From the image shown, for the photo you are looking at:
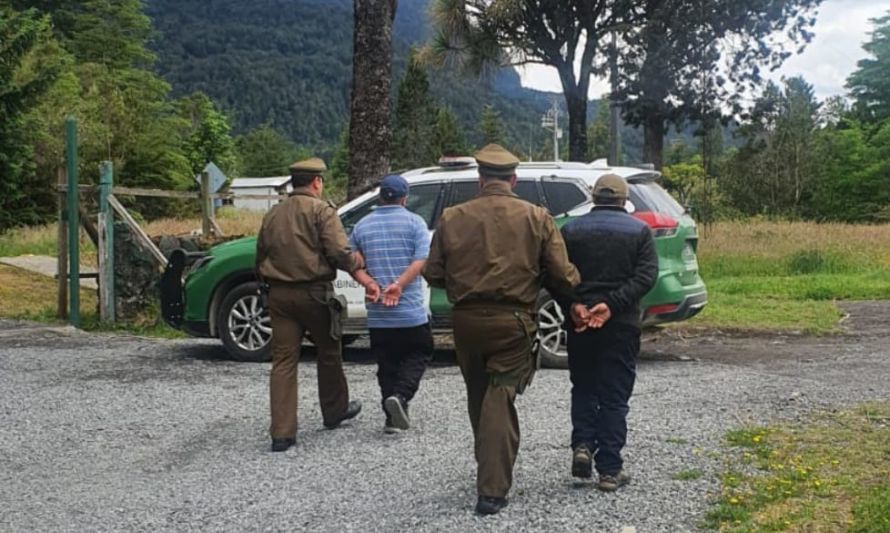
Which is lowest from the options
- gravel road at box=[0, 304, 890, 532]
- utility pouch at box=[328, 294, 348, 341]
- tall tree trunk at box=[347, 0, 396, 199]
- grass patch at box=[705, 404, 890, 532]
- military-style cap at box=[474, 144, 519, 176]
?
gravel road at box=[0, 304, 890, 532]

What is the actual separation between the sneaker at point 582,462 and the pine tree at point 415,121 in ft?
214

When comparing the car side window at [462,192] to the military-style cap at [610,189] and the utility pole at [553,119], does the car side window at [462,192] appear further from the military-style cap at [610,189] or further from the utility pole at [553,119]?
the utility pole at [553,119]

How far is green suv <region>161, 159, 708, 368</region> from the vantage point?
30.3ft

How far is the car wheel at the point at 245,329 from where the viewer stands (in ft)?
32.7

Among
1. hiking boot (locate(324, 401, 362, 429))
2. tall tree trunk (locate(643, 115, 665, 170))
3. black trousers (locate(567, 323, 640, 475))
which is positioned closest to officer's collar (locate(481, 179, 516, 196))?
black trousers (locate(567, 323, 640, 475))

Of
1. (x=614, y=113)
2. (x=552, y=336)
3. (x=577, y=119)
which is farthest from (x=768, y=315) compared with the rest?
(x=614, y=113)

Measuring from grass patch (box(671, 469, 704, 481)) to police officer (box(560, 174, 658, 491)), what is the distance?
0.95 feet

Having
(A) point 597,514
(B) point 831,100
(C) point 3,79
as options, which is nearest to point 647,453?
(A) point 597,514

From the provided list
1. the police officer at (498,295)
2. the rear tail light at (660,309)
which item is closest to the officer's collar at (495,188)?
the police officer at (498,295)

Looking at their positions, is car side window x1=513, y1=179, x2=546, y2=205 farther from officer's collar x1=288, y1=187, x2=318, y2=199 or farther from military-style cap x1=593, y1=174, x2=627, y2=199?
military-style cap x1=593, y1=174, x2=627, y2=199

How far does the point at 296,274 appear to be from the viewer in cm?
652

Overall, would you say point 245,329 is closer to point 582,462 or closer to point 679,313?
point 679,313

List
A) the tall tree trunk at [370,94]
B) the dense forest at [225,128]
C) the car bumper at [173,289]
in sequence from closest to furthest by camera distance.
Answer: the car bumper at [173,289], the tall tree trunk at [370,94], the dense forest at [225,128]

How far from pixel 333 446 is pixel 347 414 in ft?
1.72
